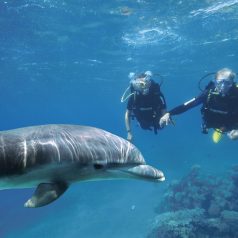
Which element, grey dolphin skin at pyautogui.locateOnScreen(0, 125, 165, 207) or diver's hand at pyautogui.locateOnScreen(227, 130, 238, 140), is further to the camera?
diver's hand at pyautogui.locateOnScreen(227, 130, 238, 140)

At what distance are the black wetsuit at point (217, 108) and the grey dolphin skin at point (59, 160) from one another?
6.74 meters

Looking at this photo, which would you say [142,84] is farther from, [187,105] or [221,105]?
[221,105]

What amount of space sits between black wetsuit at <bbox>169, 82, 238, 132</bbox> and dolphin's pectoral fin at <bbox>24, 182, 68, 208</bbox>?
7547mm

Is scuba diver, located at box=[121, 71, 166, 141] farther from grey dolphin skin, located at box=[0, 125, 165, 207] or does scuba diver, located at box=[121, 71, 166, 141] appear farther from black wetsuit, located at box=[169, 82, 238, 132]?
grey dolphin skin, located at box=[0, 125, 165, 207]

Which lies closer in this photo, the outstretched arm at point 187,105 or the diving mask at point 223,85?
the diving mask at point 223,85

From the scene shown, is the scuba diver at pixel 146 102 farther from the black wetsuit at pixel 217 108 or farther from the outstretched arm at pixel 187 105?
the black wetsuit at pixel 217 108

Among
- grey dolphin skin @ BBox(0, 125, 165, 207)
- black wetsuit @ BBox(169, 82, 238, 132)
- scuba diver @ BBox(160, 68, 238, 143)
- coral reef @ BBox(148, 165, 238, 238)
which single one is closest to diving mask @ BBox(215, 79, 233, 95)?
scuba diver @ BBox(160, 68, 238, 143)

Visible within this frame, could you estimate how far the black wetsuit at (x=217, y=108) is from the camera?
10.4 m

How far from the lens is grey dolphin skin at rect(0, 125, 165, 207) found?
324 cm

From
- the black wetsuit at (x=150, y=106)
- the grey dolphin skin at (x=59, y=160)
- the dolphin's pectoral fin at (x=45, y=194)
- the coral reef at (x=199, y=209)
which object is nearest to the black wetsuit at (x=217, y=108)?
the black wetsuit at (x=150, y=106)

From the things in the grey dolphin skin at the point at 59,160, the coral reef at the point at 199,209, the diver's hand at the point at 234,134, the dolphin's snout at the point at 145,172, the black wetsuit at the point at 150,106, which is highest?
the grey dolphin skin at the point at 59,160

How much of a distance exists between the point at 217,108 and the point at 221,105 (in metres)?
0.16

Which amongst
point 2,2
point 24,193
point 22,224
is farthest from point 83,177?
point 24,193

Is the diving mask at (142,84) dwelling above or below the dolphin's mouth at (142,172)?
above
